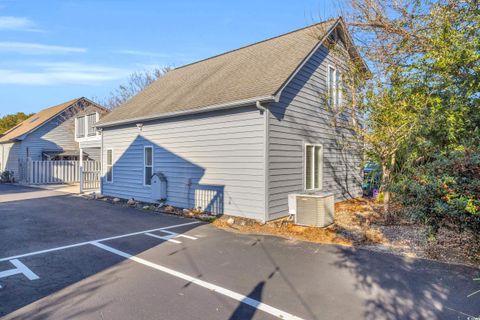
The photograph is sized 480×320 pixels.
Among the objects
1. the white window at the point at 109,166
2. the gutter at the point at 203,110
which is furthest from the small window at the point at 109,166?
the gutter at the point at 203,110

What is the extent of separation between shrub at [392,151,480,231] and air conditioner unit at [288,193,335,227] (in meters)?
3.01

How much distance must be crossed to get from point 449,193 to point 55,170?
81.5 feet

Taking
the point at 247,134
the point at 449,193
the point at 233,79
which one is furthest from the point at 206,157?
the point at 449,193

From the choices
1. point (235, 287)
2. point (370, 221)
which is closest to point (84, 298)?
point (235, 287)

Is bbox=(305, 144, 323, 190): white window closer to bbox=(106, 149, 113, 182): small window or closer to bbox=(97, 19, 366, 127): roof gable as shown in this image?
bbox=(97, 19, 366, 127): roof gable

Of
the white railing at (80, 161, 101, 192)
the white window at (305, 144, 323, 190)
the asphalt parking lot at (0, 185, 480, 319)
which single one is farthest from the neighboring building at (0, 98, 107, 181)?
the asphalt parking lot at (0, 185, 480, 319)

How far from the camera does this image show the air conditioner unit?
7805 millimetres

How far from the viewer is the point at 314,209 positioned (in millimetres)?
7855

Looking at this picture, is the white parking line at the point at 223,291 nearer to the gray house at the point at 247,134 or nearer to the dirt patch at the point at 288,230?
the dirt patch at the point at 288,230

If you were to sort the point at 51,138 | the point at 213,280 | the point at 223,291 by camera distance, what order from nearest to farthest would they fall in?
the point at 223,291
the point at 213,280
the point at 51,138

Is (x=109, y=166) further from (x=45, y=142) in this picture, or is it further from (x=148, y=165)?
(x=45, y=142)

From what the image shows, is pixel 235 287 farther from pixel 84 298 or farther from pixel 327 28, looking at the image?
pixel 327 28

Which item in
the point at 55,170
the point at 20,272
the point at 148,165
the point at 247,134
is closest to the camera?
the point at 20,272

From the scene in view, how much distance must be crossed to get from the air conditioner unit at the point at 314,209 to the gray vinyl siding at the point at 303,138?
2.41 ft
